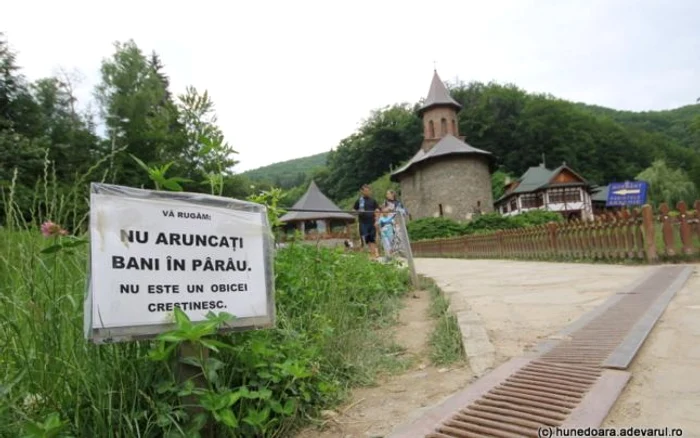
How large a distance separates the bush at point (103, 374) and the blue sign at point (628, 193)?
19.5 metres

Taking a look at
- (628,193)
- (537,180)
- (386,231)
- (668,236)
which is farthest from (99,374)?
(537,180)

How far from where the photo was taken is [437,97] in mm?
48969

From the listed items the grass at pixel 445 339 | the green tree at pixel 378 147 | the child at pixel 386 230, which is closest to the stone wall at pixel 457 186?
the green tree at pixel 378 147

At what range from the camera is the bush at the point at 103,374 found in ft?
5.01

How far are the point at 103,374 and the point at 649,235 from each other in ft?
27.7

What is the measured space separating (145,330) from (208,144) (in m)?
0.97

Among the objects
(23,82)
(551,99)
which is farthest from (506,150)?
(23,82)

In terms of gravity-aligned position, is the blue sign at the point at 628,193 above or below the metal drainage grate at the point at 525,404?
above

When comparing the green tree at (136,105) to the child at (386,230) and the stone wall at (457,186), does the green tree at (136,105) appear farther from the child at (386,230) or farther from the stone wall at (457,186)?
the child at (386,230)

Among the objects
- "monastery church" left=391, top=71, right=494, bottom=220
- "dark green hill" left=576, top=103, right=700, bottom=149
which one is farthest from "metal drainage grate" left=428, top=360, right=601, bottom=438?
"dark green hill" left=576, top=103, right=700, bottom=149

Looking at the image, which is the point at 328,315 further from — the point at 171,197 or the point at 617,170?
the point at 617,170

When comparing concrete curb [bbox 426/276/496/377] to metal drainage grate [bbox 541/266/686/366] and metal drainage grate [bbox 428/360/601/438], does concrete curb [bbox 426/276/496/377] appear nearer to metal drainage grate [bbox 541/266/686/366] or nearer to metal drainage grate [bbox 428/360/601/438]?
metal drainage grate [bbox 428/360/601/438]

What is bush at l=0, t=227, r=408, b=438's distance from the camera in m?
1.53

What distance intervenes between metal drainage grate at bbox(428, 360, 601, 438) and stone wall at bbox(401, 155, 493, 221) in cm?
4007
